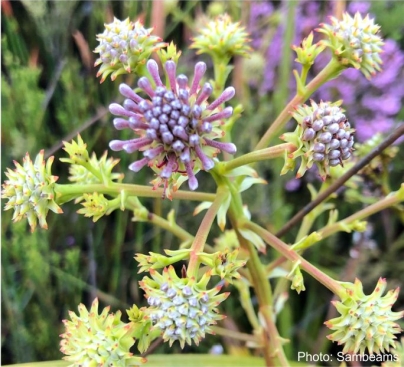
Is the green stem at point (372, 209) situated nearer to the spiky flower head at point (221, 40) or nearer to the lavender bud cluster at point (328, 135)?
the lavender bud cluster at point (328, 135)

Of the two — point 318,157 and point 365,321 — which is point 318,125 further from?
point 365,321

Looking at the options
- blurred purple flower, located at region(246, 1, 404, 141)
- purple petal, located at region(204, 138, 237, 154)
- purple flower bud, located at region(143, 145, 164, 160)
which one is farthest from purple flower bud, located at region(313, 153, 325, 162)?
blurred purple flower, located at region(246, 1, 404, 141)

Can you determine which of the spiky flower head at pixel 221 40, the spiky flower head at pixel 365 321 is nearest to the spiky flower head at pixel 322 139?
the spiky flower head at pixel 365 321

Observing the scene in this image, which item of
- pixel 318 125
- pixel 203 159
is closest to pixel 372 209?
pixel 318 125

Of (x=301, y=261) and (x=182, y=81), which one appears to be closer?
(x=182, y=81)

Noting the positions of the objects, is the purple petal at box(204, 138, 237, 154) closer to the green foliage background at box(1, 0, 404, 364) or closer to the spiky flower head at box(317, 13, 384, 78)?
the spiky flower head at box(317, 13, 384, 78)

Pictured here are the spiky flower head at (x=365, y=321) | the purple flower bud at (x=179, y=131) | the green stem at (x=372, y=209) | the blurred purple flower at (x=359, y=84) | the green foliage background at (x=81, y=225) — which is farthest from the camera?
the blurred purple flower at (x=359, y=84)

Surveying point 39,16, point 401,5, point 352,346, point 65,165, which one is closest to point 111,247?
point 65,165
